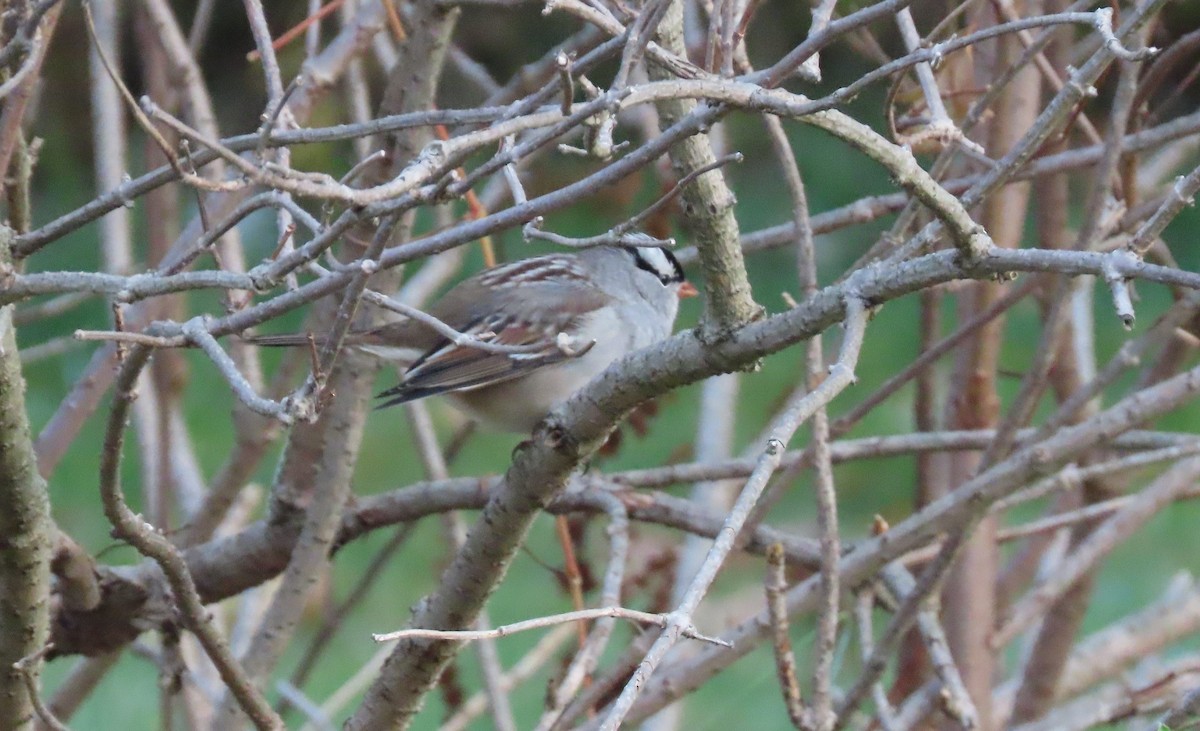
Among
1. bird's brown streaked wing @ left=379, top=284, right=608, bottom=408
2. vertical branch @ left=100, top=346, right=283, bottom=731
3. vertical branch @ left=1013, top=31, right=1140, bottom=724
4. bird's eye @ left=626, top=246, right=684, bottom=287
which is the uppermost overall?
bird's eye @ left=626, top=246, right=684, bottom=287

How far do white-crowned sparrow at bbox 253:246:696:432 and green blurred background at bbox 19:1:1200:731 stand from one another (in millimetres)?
224

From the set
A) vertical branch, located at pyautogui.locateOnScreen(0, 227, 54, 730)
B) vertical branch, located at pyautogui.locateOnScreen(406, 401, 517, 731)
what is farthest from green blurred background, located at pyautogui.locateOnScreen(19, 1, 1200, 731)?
vertical branch, located at pyautogui.locateOnScreen(0, 227, 54, 730)

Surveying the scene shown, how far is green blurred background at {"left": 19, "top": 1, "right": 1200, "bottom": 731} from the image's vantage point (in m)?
5.34

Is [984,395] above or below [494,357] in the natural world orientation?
below

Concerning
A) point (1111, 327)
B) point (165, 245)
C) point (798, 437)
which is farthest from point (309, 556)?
point (1111, 327)

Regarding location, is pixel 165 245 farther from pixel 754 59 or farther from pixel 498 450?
pixel 754 59

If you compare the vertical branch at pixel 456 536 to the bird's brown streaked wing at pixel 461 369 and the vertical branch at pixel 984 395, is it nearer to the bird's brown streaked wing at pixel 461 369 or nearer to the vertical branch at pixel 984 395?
the bird's brown streaked wing at pixel 461 369

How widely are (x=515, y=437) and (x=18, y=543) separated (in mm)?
5112

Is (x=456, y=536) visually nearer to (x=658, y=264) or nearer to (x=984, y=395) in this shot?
(x=658, y=264)

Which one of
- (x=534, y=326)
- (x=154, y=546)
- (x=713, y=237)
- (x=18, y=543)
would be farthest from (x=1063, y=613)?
(x=18, y=543)

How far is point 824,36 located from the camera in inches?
60.1

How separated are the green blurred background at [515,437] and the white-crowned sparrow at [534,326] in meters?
0.22

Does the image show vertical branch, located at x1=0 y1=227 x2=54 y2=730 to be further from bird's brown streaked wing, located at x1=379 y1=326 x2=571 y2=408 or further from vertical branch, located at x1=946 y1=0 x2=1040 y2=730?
vertical branch, located at x1=946 y1=0 x2=1040 y2=730

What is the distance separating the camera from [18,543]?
6.23ft
